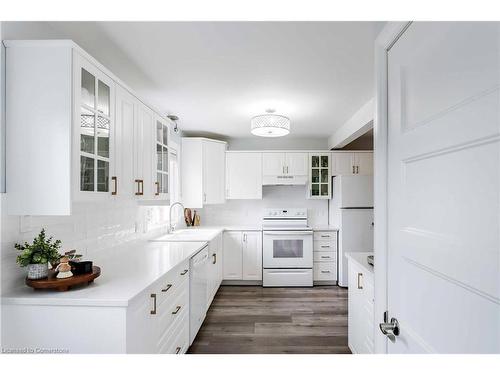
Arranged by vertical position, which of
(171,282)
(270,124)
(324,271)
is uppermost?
(270,124)

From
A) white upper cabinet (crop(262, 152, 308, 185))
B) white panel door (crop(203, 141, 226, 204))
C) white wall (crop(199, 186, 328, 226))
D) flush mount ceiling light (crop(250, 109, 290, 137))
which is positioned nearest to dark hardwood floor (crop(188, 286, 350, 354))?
white wall (crop(199, 186, 328, 226))

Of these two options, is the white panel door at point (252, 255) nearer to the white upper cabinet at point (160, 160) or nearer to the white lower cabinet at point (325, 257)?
the white lower cabinet at point (325, 257)

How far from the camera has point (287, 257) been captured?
4301 millimetres

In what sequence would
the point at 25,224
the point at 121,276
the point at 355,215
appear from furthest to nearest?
the point at 355,215
the point at 121,276
the point at 25,224

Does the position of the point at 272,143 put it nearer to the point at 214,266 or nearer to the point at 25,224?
the point at 214,266

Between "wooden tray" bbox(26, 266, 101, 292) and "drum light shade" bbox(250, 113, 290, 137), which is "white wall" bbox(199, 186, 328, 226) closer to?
"drum light shade" bbox(250, 113, 290, 137)

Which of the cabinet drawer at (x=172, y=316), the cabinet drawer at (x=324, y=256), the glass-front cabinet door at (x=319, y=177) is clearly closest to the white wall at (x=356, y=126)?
the glass-front cabinet door at (x=319, y=177)

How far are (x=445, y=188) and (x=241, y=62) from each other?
168cm

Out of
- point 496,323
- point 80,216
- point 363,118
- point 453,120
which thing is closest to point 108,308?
point 80,216

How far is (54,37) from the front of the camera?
1666 mm

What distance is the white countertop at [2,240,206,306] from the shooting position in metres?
1.32

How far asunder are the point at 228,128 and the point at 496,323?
3858 millimetres

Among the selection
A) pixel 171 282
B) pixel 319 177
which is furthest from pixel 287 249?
pixel 171 282

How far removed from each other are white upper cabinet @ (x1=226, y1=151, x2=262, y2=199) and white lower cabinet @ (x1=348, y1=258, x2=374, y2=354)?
2.45 meters
